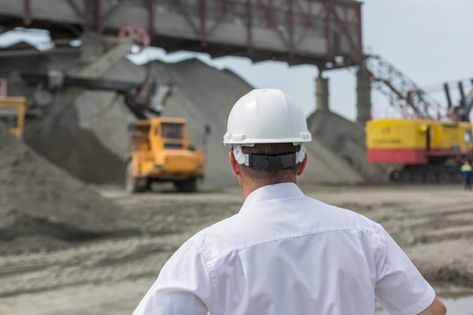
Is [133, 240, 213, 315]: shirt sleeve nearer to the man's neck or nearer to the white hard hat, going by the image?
the man's neck

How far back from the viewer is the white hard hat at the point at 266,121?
1.73 meters

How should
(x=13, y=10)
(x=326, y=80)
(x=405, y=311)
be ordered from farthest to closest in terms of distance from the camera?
(x=326, y=80) → (x=13, y=10) → (x=405, y=311)

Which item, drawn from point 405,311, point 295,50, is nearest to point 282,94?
point 405,311

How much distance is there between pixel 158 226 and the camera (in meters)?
12.1

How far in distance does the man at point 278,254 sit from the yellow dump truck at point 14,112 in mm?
18988

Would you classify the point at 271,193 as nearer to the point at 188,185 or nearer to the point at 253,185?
the point at 253,185

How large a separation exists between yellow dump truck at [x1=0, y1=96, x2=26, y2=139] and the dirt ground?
22.4 feet

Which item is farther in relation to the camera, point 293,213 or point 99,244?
point 99,244

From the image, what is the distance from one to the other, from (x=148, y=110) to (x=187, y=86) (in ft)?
46.6

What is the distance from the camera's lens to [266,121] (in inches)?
68.6

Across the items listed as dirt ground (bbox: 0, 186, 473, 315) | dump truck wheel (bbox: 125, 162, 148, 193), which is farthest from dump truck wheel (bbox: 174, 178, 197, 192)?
dirt ground (bbox: 0, 186, 473, 315)

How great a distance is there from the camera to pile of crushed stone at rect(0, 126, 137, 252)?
9.73m

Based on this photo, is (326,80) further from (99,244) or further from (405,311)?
(405,311)

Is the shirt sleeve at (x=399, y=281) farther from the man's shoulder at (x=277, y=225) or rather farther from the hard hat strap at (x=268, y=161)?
the hard hat strap at (x=268, y=161)
